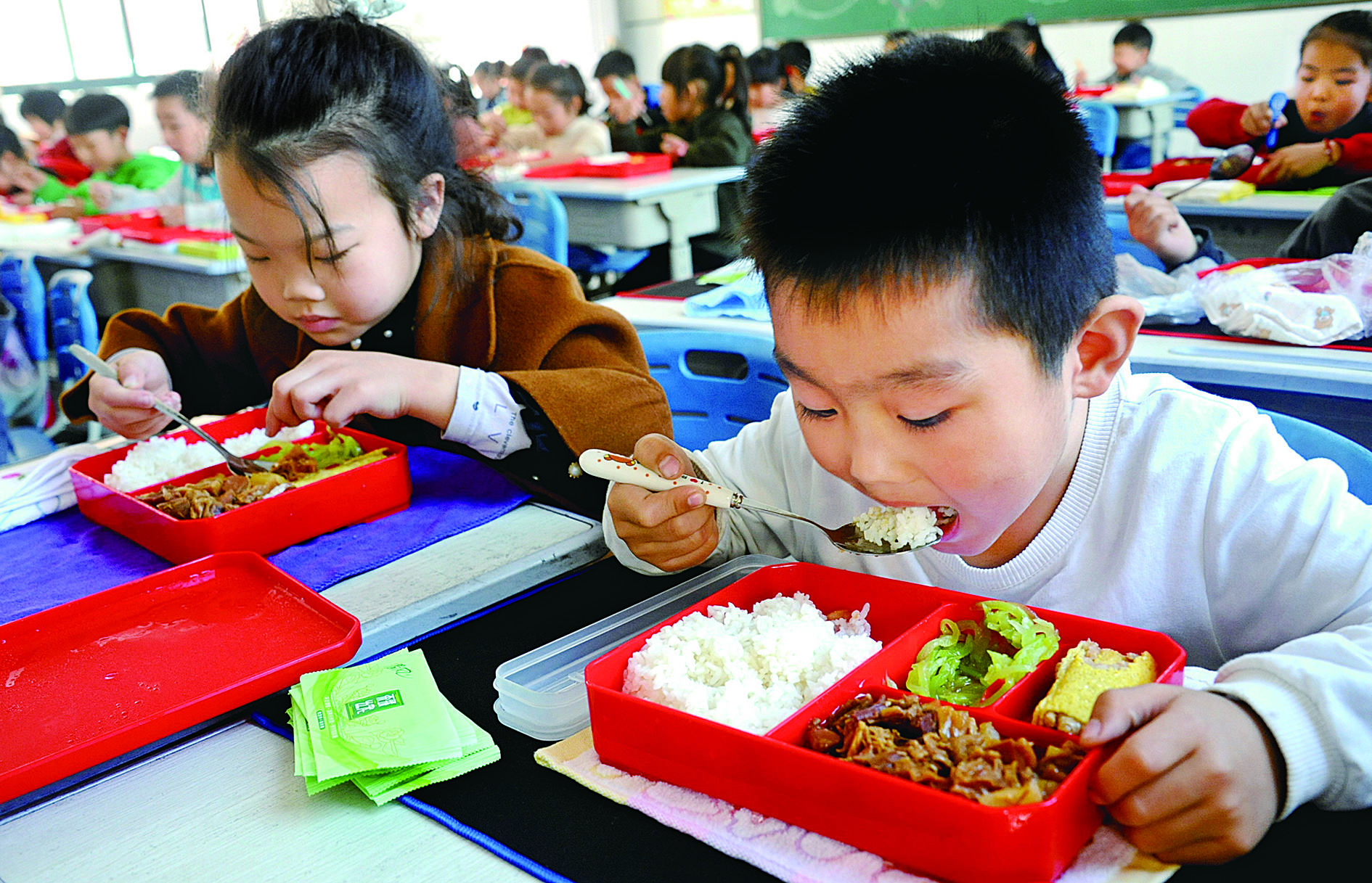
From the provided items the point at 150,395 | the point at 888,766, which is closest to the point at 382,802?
the point at 888,766

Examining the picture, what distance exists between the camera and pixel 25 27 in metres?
7.08

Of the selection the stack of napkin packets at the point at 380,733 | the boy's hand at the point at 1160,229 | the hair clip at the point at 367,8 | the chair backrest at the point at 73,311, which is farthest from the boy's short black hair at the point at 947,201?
the chair backrest at the point at 73,311

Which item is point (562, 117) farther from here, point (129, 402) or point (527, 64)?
point (129, 402)

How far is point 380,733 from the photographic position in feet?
2.39

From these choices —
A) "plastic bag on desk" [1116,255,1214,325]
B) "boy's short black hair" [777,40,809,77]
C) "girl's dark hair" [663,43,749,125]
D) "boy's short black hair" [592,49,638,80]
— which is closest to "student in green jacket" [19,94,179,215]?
"girl's dark hair" [663,43,749,125]

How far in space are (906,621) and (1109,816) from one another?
246 millimetres

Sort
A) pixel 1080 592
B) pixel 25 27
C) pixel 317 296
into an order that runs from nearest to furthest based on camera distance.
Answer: pixel 1080 592 → pixel 317 296 → pixel 25 27

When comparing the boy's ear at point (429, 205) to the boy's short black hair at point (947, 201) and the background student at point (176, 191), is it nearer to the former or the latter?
the boy's short black hair at point (947, 201)

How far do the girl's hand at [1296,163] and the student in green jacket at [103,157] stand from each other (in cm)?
498

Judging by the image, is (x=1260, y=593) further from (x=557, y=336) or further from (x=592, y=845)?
(x=557, y=336)

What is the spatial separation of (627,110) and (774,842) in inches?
259

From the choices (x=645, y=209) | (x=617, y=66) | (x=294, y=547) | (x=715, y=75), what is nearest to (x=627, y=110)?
(x=617, y=66)

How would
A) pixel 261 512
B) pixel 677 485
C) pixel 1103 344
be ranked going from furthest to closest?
pixel 261 512
pixel 677 485
pixel 1103 344

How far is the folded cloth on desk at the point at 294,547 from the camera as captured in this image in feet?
3.47
